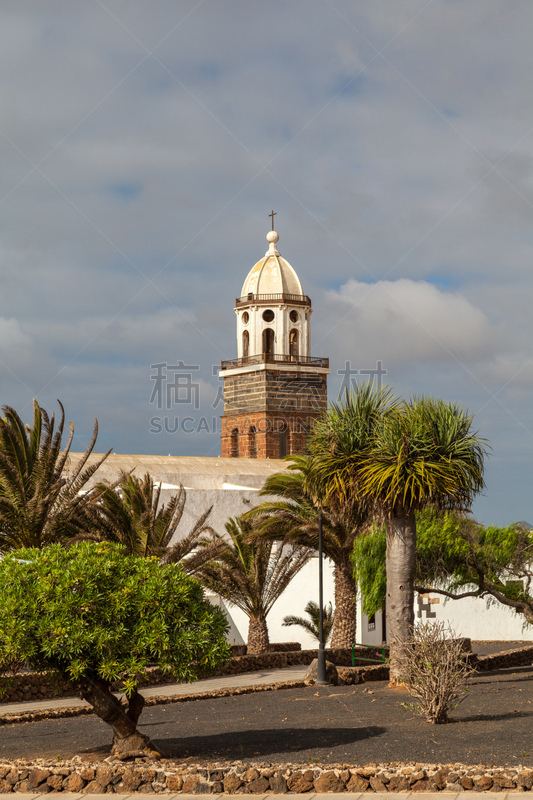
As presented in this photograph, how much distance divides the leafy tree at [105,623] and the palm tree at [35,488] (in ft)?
31.0

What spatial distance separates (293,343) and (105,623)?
58.5 metres

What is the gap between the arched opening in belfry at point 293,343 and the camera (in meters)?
66.7

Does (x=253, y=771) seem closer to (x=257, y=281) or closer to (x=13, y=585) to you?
(x=13, y=585)

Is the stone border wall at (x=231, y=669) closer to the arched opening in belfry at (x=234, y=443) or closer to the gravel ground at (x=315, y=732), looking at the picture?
the gravel ground at (x=315, y=732)

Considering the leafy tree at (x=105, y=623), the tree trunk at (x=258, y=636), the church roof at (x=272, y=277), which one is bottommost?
the tree trunk at (x=258, y=636)

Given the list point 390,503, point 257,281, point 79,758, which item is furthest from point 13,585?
point 257,281

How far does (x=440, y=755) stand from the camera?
948 centimetres

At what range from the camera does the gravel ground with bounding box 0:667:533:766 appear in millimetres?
9719

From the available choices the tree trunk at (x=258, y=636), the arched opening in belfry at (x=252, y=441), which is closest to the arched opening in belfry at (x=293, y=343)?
the arched opening in belfry at (x=252, y=441)

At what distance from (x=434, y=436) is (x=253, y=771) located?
9130 millimetres

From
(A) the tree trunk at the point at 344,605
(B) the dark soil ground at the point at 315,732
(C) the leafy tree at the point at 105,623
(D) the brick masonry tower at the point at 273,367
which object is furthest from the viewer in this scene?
(D) the brick masonry tower at the point at 273,367

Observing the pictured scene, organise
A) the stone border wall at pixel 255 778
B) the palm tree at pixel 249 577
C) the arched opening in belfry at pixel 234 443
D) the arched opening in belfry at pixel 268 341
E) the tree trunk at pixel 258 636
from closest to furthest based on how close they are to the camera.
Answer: the stone border wall at pixel 255 778, the palm tree at pixel 249 577, the tree trunk at pixel 258 636, the arched opening in belfry at pixel 268 341, the arched opening in belfry at pixel 234 443

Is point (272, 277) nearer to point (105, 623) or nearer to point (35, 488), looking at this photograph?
point (35, 488)

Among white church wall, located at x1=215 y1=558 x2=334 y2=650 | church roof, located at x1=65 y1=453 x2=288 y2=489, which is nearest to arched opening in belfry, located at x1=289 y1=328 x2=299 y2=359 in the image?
church roof, located at x1=65 y1=453 x2=288 y2=489
